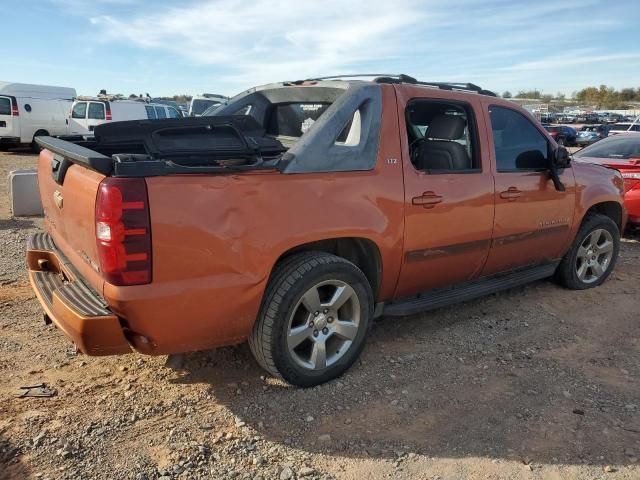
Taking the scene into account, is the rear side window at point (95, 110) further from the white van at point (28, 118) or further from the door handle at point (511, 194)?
the door handle at point (511, 194)

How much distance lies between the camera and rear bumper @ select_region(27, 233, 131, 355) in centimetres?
265

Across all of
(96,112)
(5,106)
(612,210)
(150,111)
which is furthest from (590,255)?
(150,111)

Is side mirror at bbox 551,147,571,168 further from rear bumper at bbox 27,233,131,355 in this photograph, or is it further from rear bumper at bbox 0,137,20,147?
rear bumper at bbox 0,137,20,147

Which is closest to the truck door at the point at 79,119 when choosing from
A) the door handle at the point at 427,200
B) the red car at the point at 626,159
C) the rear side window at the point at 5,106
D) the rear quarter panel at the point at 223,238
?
→ the rear side window at the point at 5,106

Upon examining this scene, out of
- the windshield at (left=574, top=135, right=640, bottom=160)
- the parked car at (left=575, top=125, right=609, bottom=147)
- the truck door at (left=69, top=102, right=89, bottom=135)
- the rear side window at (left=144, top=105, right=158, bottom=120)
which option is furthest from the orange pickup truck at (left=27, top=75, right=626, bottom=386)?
the parked car at (left=575, top=125, right=609, bottom=147)

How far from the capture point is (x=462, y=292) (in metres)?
4.19

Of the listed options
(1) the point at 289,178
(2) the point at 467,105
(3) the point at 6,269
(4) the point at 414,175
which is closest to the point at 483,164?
(2) the point at 467,105

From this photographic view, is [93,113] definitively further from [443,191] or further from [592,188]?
[443,191]

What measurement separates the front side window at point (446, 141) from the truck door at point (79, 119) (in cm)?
1771

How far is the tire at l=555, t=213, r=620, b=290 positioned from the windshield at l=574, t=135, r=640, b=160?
2607mm

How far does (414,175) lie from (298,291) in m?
1.13

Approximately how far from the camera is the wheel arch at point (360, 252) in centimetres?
346

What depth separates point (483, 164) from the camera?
410 centimetres

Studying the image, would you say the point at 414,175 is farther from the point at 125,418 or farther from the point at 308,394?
the point at 125,418
